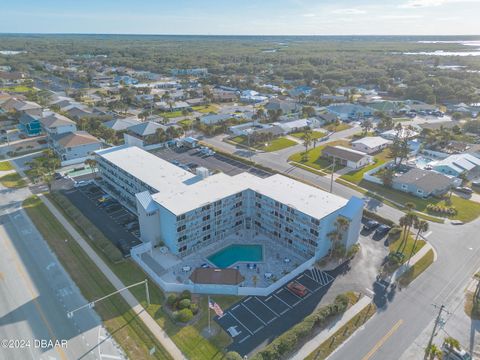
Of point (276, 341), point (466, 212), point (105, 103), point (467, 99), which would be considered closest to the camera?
point (276, 341)

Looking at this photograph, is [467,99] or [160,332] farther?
[467,99]

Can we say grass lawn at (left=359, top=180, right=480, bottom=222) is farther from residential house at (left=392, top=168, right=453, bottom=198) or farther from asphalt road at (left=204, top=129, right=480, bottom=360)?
asphalt road at (left=204, top=129, right=480, bottom=360)

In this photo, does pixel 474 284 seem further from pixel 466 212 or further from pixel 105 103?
pixel 105 103

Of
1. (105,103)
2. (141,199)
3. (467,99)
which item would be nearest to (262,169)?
(141,199)

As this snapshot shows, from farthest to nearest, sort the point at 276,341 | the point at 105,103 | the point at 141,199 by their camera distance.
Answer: the point at 105,103 → the point at 141,199 → the point at 276,341

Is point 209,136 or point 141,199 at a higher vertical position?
point 141,199
